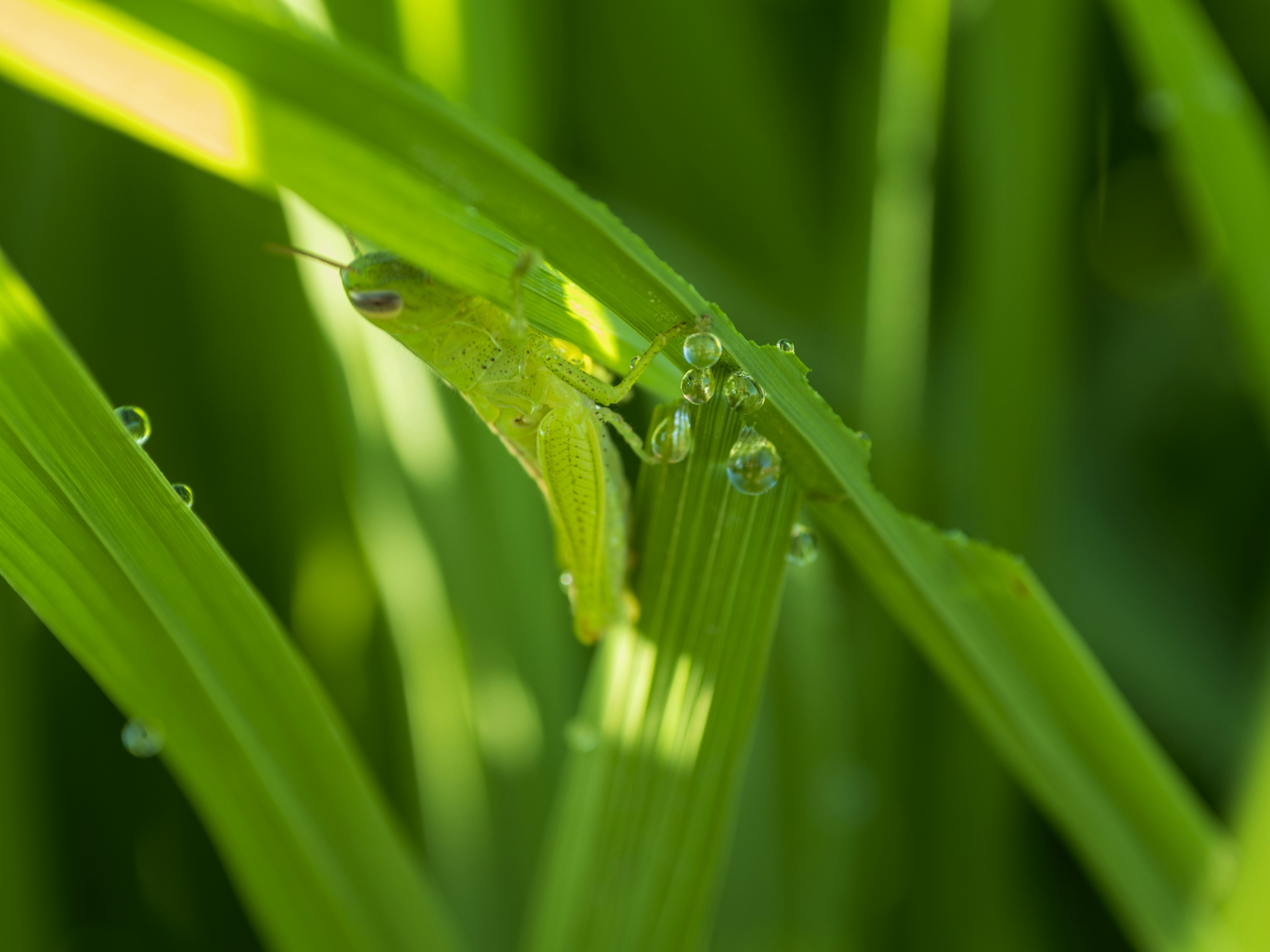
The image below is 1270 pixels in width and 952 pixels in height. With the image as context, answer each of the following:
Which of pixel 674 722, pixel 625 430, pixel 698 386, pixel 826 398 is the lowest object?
pixel 674 722

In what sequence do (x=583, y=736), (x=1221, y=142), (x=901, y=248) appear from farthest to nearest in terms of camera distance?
(x=901, y=248) → (x=1221, y=142) → (x=583, y=736)

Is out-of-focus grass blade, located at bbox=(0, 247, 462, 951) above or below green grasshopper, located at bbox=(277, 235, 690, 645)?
below

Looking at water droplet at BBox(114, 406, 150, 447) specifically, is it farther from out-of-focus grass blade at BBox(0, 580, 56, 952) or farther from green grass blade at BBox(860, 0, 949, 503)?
green grass blade at BBox(860, 0, 949, 503)

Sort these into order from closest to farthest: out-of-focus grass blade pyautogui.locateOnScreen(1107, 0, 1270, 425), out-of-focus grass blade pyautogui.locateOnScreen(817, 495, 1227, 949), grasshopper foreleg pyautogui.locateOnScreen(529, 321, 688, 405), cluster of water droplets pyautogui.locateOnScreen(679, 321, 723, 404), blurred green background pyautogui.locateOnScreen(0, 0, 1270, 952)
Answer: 1. cluster of water droplets pyautogui.locateOnScreen(679, 321, 723, 404)
2. out-of-focus grass blade pyautogui.locateOnScreen(817, 495, 1227, 949)
3. grasshopper foreleg pyautogui.locateOnScreen(529, 321, 688, 405)
4. out-of-focus grass blade pyautogui.locateOnScreen(1107, 0, 1270, 425)
5. blurred green background pyautogui.locateOnScreen(0, 0, 1270, 952)

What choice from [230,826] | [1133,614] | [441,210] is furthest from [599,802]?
[1133,614]

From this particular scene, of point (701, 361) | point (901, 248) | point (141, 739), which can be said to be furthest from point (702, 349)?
point (901, 248)

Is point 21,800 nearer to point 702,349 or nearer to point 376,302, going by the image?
point 376,302

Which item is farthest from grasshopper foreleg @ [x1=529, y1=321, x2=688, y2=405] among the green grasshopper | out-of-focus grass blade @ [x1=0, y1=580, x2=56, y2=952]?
out-of-focus grass blade @ [x1=0, y1=580, x2=56, y2=952]

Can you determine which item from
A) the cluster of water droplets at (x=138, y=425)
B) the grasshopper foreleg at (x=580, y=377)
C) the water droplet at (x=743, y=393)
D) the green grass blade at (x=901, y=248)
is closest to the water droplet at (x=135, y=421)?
the cluster of water droplets at (x=138, y=425)
